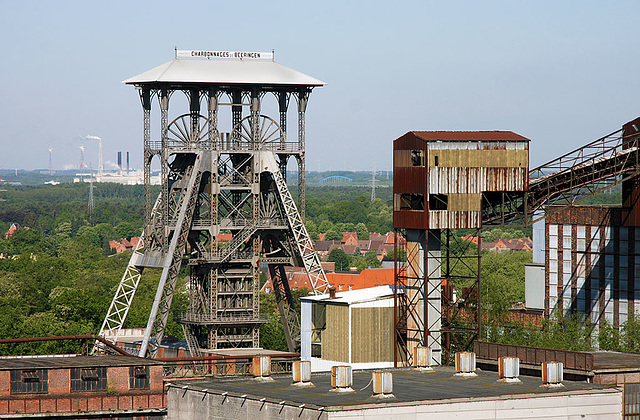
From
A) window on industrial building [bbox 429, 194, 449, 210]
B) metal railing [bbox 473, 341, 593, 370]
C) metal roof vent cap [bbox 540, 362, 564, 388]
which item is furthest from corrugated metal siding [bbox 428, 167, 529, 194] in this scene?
metal roof vent cap [bbox 540, 362, 564, 388]

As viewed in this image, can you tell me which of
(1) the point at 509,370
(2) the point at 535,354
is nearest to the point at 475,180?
(2) the point at 535,354

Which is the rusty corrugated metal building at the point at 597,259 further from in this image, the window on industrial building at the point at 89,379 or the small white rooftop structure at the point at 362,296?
the window on industrial building at the point at 89,379

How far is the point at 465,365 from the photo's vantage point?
51.0 m

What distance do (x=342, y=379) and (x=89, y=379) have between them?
48.6 feet

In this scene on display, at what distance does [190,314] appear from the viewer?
80.1 m

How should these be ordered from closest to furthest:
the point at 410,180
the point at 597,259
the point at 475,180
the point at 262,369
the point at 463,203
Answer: the point at 262,369 → the point at 463,203 → the point at 475,180 → the point at 410,180 → the point at 597,259

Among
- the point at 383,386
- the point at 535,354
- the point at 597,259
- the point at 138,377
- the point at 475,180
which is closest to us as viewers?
the point at 383,386

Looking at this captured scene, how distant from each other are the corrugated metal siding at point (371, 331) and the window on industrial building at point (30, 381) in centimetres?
1748

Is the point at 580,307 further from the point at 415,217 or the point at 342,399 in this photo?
the point at 342,399

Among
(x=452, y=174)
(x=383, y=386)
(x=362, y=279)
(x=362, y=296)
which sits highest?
(x=452, y=174)

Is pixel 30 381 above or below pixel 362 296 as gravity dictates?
below

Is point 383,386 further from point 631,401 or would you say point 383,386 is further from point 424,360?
point 631,401

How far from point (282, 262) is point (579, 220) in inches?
732

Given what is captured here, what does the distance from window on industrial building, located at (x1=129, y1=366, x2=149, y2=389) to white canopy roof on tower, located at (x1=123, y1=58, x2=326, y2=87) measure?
26.5m
